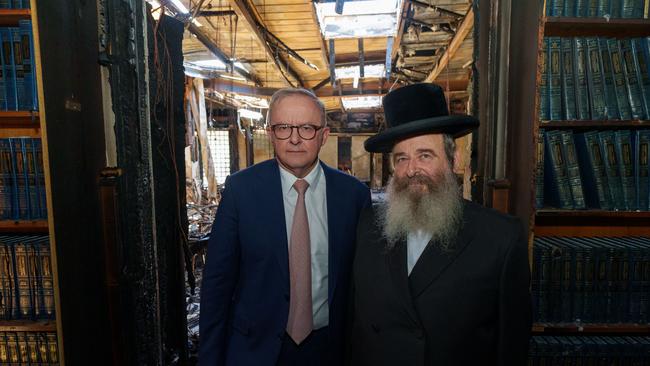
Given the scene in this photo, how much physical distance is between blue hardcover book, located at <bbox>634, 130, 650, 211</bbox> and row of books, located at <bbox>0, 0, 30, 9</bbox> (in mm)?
3549

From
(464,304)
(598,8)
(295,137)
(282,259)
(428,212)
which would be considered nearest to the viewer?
(464,304)

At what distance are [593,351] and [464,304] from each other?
1.36m

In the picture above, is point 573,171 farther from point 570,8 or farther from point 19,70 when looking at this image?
point 19,70

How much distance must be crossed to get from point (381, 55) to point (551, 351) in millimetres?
3960

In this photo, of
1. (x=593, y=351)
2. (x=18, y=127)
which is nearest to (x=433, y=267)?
(x=593, y=351)

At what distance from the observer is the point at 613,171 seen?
1.84 meters

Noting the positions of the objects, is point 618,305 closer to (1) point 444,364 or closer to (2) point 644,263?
(2) point 644,263

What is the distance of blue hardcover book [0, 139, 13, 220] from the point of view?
A: 6.22 ft

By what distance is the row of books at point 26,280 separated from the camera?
191cm

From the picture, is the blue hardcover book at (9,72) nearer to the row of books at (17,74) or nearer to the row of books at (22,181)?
the row of books at (17,74)

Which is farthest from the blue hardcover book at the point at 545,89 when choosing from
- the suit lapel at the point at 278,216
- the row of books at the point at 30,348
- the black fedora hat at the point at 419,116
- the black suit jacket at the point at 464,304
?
the row of books at the point at 30,348

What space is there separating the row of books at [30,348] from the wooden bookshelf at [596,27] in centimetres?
344

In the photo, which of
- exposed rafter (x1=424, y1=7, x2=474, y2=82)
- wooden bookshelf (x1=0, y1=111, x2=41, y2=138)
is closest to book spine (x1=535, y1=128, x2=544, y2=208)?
exposed rafter (x1=424, y1=7, x2=474, y2=82)

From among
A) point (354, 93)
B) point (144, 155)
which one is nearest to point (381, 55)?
point (354, 93)
